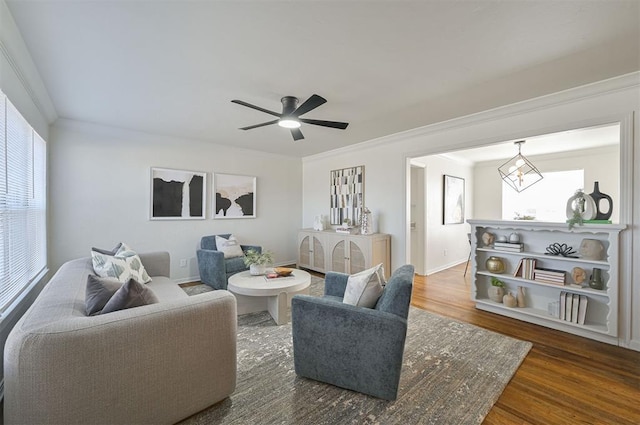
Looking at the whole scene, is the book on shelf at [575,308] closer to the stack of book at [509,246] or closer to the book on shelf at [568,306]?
the book on shelf at [568,306]

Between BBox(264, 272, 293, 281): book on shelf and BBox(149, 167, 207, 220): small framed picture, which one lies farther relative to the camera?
BBox(149, 167, 207, 220): small framed picture

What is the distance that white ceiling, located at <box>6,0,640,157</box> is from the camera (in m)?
1.61

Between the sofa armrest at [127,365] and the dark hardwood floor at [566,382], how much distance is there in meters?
1.73

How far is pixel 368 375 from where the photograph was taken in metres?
1.77

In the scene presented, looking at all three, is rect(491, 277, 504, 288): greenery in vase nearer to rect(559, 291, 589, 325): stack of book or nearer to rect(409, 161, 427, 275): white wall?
rect(559, 291, 589, 325): stack of book

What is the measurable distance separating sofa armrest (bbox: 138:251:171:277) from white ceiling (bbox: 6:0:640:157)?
1750 mm

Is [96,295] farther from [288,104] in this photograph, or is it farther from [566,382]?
[566,382]

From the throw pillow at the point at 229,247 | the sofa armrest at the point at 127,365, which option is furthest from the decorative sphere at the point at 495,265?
the throw pillow at the point at 229,247

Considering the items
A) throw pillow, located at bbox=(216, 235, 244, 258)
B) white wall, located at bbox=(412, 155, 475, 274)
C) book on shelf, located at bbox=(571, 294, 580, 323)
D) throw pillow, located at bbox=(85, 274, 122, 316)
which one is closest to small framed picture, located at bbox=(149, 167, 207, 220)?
throw pillow, located at bbox=(216, 235, 244, 258)

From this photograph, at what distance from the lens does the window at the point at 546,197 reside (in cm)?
525

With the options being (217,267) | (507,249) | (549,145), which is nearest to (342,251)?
(217,267)

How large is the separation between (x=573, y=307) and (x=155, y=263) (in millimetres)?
4606

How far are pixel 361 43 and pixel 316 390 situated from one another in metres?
2.46

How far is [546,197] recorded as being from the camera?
18.3ft
